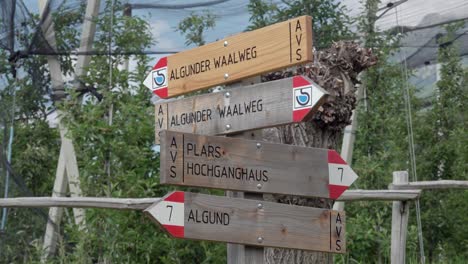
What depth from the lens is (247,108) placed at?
4.11m

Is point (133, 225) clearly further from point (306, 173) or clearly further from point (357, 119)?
point (306, 173)

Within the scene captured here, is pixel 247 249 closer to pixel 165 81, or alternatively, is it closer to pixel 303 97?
pixel 303 97

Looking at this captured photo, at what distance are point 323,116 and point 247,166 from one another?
177 centimetres

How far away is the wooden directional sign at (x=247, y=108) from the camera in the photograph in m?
3.98

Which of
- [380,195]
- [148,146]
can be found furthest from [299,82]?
[148,146]

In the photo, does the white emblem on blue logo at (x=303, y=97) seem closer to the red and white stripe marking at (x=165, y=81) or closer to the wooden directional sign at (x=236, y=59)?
the wooden directional sign at (x=236, y=59)

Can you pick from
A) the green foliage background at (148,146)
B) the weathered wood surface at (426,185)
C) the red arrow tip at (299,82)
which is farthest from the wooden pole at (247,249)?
the green foliage background at (148,146)

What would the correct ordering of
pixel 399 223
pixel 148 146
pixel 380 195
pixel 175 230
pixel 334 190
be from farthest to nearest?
pixel 148 146
pixel 399 223
pixel 380 195
pixel 334 190
pixel 175 230

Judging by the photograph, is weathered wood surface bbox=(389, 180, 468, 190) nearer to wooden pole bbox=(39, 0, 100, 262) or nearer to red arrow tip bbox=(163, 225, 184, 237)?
wooden pole bbox=(39, 0, 100, 262)

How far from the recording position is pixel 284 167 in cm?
418

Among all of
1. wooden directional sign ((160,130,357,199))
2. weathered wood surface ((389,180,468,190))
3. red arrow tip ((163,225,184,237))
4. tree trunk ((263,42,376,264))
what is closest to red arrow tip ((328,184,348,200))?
wooden directional sign ((160,130,357,199))

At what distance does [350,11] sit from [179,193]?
5526 millimetres

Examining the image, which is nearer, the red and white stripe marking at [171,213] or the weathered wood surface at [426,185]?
the red and white stripe marking at [171,213]

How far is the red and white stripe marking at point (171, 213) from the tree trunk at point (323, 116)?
182 cm
